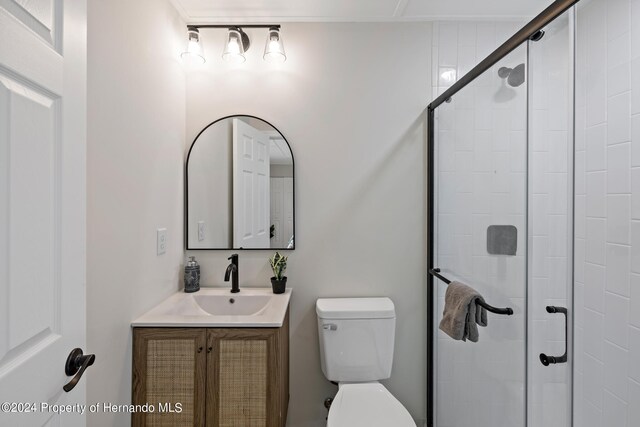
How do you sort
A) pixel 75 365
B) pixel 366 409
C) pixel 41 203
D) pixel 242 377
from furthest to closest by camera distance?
pixel 366 409
pixel 242 377
pixel 75 365
pixel 41 203

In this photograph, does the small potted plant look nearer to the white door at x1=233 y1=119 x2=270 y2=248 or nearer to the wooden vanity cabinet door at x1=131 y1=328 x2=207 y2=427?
the white door at x1=233 y1=119 x2=270 y2=248

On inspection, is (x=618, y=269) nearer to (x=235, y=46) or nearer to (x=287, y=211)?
(x=287, y=211)

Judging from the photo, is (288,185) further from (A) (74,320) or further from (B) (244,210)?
(A) (74,320)

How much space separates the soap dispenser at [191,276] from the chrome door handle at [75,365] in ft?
3.17

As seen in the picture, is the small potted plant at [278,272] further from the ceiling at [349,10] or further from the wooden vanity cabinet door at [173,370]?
the ceiling at [349,10]

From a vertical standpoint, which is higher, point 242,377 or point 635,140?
point 635,140

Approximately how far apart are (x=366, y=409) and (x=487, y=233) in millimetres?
908

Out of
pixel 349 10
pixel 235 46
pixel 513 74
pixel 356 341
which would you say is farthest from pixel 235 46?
pixel 356 341

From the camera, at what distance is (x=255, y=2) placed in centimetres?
178

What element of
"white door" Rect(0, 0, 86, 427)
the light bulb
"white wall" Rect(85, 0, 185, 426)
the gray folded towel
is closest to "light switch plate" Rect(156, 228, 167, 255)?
"white wall" Rect(85, 0, 185, 426)

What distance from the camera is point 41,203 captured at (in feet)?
2.49

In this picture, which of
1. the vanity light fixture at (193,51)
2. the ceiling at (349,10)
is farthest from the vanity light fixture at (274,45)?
the vanity light fixture at (193,51)

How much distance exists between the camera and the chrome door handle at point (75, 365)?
2.73ft

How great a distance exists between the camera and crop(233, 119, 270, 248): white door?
197 centimetres
